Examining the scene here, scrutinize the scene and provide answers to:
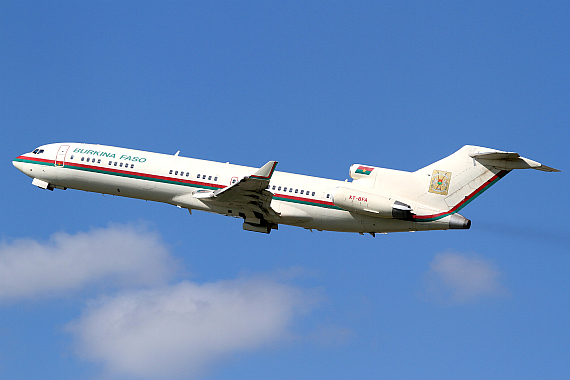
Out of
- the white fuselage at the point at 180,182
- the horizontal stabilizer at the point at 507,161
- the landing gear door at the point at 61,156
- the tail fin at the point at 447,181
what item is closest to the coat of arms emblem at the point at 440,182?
the tail fin at the point at 447,181

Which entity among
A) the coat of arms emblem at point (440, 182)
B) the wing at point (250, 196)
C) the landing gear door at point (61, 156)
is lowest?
the coat of arms emblem at point (440, 182)

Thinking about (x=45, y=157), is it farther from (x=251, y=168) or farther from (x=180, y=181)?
(x=251, y=168)

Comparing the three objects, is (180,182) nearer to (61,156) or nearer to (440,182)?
(61,156)

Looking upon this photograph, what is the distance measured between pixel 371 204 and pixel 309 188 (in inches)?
156

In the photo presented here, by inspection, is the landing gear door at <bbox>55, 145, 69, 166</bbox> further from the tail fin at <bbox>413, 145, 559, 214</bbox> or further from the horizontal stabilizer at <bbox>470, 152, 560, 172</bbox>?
the horizontal stabilizer at <bbox>470, 152, 560, 172</bbox>

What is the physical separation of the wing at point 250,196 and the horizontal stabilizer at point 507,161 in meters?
11.7

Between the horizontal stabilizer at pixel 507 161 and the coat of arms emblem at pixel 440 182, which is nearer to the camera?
the horizontal stabilizer at pixel 507 161

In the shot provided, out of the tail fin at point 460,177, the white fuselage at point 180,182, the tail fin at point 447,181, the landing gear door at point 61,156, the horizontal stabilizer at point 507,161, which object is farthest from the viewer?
the landing gear door at point 61,156

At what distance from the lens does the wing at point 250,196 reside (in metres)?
40.3

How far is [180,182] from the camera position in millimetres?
45062

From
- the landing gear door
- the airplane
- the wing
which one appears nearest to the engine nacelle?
the airplane

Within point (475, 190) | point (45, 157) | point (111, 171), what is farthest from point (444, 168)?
point (45, 157)

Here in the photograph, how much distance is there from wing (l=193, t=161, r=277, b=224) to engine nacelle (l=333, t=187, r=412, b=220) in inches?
161

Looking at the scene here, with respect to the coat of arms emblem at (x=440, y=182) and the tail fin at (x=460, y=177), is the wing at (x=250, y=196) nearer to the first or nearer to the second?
the tail fin at (x=460, y=177)
